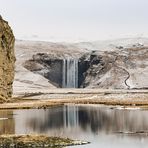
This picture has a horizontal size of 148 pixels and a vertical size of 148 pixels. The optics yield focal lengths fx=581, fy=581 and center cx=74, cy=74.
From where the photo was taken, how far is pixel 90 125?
5916cm

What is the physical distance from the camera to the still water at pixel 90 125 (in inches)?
1842

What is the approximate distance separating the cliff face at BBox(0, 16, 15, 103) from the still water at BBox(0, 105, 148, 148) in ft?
65.3

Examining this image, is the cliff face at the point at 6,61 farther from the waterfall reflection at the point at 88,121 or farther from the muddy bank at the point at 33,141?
the muddy bank at the point at 33,141

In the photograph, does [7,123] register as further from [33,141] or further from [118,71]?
[118,71]

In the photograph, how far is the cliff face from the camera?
316 feet

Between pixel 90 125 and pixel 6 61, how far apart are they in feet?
143

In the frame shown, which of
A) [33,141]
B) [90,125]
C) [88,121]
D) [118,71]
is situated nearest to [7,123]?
[90,125]

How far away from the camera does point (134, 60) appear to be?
626 feet

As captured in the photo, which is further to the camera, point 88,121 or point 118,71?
point 118,71

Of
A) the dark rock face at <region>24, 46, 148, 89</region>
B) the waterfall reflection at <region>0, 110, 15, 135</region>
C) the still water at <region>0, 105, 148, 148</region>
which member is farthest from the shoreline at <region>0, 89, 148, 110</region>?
the dark rock face at <region>24, 46, 148, 89</region>

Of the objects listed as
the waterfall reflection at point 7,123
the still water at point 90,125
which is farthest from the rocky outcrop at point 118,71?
the waterfall reflection at point 7,123

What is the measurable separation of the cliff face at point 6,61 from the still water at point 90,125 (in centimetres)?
1990

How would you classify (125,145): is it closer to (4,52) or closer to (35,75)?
(4,52)

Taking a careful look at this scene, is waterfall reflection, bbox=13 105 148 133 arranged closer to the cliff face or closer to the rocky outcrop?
the cliff face
